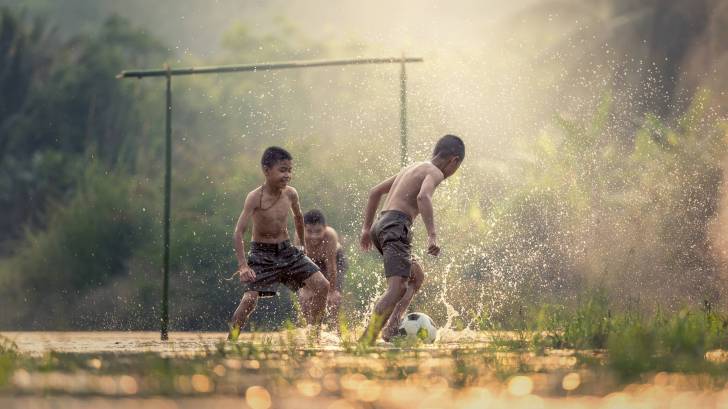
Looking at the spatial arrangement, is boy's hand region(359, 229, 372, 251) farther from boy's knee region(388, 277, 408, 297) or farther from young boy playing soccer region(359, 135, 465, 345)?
boy's knee region(388, 277, 408, 297)

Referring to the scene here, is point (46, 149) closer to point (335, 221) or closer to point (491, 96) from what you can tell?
point (491, 96)

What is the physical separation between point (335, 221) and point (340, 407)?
52.4ft

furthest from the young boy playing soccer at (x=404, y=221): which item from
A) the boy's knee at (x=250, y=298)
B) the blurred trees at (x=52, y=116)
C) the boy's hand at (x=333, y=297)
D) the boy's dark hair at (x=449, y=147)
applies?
the blurred trees at (x=52, y=116)

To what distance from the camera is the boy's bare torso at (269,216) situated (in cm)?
1116

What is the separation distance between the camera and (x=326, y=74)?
202ft

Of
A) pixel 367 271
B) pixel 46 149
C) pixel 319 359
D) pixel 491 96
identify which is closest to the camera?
pixel 319 359

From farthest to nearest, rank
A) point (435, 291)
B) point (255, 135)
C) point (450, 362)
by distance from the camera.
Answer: point (255, 135)
point (435, 291)
point (450, 362)

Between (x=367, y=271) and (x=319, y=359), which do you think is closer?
(x=319, y=359)

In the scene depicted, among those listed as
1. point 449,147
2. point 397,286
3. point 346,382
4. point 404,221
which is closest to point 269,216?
point 404,221

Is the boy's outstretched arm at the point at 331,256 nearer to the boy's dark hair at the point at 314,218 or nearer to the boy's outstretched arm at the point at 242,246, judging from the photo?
the boy's dark hair at the point at 314,218

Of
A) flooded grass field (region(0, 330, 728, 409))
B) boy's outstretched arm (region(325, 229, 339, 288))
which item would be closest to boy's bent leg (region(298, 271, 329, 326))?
boy's outstretched arm (region(325, 229, 339, 288))

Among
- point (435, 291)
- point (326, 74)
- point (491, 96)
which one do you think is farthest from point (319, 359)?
point (326, 74)

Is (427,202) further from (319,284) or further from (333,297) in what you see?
(333,297)

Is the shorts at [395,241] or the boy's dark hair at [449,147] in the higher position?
the boy's dark hair at [449,147]
